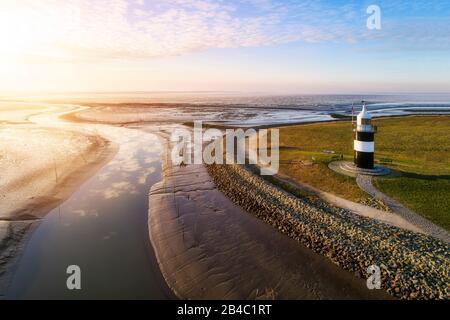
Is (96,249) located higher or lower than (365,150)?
lower

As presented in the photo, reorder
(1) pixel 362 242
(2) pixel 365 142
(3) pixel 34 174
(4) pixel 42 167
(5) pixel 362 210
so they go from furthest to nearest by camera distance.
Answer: (4) pixel 42 167, (3) pixel 34 174, (2) pixel 365 142, (5) pixel 362 210, (1) pixel 362 242

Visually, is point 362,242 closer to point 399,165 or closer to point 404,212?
point 404,212

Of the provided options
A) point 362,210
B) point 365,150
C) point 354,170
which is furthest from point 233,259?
point 365,150

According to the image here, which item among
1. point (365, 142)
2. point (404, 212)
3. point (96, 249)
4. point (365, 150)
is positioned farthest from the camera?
point (365, 150)

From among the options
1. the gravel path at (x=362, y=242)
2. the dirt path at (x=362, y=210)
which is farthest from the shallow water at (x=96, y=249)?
the dirt path at (x=362, y=210)

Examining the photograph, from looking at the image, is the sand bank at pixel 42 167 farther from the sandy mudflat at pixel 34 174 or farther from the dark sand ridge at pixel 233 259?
the dark sand ridge at pixel 233 259

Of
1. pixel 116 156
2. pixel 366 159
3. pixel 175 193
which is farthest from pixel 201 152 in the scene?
pixel 366 159
